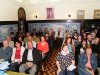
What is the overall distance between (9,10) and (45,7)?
2293mm

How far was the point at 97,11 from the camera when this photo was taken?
27.1 ft

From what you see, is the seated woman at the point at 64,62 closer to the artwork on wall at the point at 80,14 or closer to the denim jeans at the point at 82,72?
the denim jeans at the point at 82,72

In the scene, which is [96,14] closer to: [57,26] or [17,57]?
[57,26]

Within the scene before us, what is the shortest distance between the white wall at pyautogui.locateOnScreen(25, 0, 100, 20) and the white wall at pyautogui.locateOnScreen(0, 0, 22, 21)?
0.92 m

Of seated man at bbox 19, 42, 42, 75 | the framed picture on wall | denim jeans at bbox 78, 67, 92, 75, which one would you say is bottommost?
denim jeans at bbox 78, 67, 92, 75

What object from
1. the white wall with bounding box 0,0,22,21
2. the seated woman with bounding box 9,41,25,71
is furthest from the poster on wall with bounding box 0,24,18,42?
the seated woman with bounding box 9,41,25,71

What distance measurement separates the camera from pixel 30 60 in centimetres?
422

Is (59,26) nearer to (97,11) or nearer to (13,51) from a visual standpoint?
(97,11)

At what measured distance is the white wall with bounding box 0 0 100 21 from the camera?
8.04m

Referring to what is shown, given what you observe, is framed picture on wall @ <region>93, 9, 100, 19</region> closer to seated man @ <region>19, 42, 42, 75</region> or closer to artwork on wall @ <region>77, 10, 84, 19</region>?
artwork on wall @ <region>77, 10, 84, 19</region>

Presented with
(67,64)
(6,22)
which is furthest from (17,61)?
(6,22)

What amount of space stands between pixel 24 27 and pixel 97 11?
14.7 ft

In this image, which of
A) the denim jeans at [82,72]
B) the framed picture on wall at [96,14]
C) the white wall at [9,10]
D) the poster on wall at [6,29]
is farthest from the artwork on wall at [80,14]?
the denim jeans at [82,72]

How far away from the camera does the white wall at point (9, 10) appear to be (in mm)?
7597
